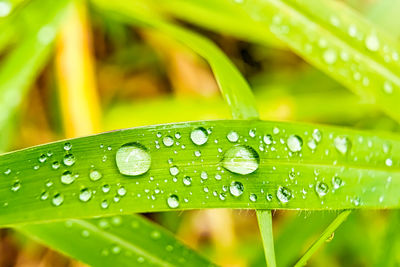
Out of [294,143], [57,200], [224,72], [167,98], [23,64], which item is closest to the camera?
[57,200]

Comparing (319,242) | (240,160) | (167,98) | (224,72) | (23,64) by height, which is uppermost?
(167,98)

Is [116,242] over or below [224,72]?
below

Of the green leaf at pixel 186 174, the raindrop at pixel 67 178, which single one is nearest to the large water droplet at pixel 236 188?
the green leaf at pixel 186 174

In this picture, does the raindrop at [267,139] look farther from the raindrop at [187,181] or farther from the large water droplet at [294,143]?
the raindrop at [187,181]

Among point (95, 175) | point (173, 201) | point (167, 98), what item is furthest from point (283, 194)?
point (167, 98)

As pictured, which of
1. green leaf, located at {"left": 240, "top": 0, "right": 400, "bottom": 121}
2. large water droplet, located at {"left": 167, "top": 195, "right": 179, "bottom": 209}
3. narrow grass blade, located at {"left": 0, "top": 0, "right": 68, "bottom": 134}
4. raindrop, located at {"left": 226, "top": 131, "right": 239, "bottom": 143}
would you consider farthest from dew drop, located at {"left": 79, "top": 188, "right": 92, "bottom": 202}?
narrow grass blade, located at {"left": 0, "top": 0, "right": 68, "bottom": 134}

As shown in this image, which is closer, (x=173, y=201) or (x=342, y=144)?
(x=173, y=201)

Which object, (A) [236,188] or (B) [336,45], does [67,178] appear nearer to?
(A) [236,188]
